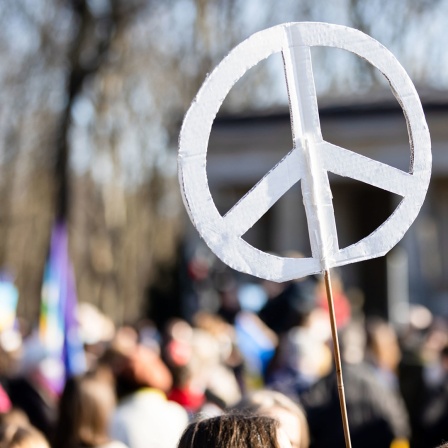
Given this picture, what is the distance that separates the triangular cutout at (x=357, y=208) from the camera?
26.9m

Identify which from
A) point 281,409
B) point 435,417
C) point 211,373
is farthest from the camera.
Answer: point 435,417

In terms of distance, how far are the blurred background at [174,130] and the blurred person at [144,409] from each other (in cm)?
1089

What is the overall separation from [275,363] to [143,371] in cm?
271

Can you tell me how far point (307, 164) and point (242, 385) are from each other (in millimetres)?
5536

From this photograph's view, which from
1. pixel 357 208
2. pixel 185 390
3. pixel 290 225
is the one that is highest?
pixel 357 208

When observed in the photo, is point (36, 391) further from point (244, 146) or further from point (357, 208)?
point (357, 208)

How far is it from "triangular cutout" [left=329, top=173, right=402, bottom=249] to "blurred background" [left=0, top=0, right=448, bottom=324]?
1.8 inches

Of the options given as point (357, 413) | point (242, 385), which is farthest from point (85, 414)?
point (242, 385)

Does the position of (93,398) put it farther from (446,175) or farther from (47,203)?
(47,203)

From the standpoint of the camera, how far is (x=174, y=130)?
25.0 m

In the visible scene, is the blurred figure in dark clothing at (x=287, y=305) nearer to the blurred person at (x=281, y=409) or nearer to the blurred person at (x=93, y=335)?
the blurred person at (x=93, y=335)

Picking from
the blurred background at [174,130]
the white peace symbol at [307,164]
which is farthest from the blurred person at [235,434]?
the blurred background at [174,130]

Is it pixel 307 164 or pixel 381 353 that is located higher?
pixel 307 164

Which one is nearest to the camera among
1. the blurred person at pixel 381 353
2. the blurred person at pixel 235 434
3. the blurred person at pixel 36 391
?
the blurred person at pixel 235 434
